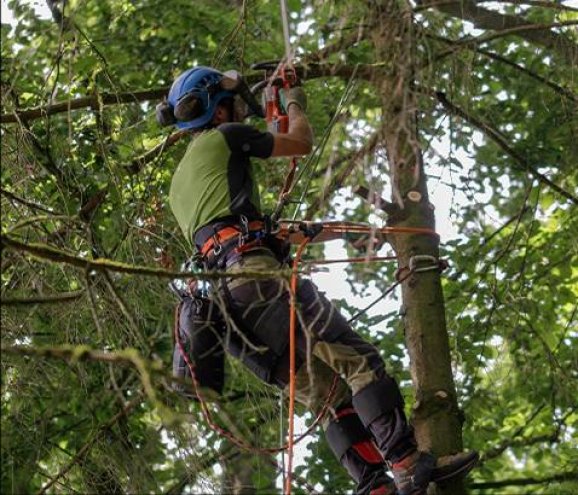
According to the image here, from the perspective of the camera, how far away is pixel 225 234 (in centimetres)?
420

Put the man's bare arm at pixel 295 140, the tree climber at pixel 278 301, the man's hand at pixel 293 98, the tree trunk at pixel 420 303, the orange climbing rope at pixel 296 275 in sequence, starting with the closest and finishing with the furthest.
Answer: the tree trunk at pixel 420 303
the orange climbing rope at pixel 296 275
the tree climber at pixel 278 301
the man's bare arm at pixel 295 140
the man's hand at pixel 293 98

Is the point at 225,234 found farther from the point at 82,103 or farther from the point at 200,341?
the point at 82,103

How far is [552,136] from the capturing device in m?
7.19

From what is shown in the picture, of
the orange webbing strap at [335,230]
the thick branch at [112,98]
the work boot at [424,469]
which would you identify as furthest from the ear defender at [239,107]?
the work boot at [424,469]

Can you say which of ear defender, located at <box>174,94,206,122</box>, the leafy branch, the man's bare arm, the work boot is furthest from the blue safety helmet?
the leafy branch

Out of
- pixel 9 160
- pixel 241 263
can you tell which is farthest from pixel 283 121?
pixel 9 160

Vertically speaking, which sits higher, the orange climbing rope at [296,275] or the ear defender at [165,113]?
the ear defender at [165,113]

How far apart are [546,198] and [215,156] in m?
3.66

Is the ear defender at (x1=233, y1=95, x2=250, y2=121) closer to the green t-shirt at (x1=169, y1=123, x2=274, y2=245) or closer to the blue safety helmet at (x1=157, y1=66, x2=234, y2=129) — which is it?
the blue safety helmet at (x1=157, y1=66, x2=234, y2=129)

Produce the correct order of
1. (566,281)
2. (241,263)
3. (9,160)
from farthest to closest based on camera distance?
(566,281), (9,160), (241,263)

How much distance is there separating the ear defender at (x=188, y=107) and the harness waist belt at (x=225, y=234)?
0.54m

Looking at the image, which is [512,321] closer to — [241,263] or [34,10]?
[241,263]

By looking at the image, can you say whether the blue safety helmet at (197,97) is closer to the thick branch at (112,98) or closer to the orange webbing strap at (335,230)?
the thick branch at (112,98)

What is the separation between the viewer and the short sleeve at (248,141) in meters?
4.25
